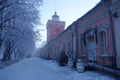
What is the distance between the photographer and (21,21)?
16281 mm

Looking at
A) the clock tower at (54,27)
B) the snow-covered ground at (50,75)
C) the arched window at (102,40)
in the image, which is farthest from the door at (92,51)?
the clock tower at (54,27)

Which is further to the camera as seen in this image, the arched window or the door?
the door

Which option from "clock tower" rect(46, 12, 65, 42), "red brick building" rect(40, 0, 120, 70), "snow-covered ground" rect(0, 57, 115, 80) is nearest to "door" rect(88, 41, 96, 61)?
"red brick building" rect(40, 0, 120, 70)

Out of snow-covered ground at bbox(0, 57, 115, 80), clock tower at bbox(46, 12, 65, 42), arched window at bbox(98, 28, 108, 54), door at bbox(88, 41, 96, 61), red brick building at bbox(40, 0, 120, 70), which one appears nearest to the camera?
snow-covered ground at bbox(0, 57, 115, 80)

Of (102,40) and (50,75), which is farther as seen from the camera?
(102,40)

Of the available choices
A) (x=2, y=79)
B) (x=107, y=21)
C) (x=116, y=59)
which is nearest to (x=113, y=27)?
(x=107, y=21)

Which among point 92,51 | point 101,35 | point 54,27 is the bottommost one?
point 92,51

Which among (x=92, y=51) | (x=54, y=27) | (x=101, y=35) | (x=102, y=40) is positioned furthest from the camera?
(x=54, y=27)

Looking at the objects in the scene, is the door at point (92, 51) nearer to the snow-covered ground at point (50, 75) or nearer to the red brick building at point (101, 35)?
the red brick building at point (101, 35)

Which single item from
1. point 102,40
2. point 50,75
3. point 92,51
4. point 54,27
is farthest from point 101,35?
point 54,27

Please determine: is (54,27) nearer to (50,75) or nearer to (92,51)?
(92,51)

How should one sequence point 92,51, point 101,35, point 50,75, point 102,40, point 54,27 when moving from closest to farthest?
point 50,75 → point 102,40 → point 101,35 → point 92,51 → point 54,27

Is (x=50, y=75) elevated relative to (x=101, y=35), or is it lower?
lower

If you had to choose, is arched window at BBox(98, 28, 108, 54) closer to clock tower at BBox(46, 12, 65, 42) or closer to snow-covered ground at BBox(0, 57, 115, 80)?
snow-covered ground at BBox(0, 57, 115, 80)
